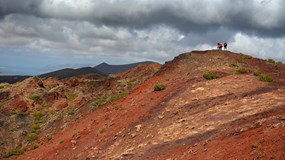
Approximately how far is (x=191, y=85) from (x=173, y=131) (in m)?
8.49

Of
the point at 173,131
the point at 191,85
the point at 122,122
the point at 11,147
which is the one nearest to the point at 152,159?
the point at 173,131

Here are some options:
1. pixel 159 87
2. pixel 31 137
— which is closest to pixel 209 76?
pixel 159 87

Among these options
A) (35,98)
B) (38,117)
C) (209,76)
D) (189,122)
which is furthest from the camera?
(35,98)

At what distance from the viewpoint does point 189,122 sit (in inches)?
862

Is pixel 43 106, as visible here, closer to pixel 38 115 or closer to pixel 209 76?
pixel 38 115

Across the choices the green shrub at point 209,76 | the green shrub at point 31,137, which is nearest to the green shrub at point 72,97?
the green shrub at point 31,137

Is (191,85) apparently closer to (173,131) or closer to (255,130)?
(173,131)

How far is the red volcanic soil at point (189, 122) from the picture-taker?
1642cm

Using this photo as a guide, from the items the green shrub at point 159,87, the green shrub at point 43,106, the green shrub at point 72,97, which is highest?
the green shrub at point 159,87

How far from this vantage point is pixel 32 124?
4162 centimetres

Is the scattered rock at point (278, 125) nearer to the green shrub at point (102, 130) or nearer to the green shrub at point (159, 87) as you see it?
the green shrub at point (102, 130)

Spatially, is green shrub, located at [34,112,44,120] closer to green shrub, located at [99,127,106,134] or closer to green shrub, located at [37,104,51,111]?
green shrub, located at [37,104,51,111]

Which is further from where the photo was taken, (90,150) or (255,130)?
(90,150)

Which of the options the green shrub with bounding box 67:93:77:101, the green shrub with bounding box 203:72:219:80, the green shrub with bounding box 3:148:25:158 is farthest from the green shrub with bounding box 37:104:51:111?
the green shrub with bounding box 203:72:219:80
